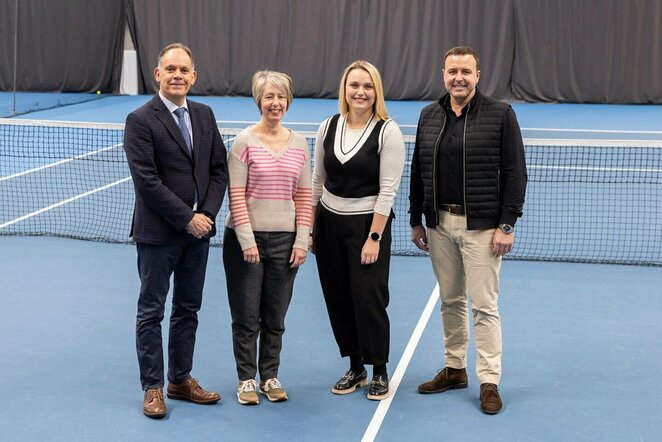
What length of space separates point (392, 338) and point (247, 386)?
4.52 ft

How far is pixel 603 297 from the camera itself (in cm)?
685

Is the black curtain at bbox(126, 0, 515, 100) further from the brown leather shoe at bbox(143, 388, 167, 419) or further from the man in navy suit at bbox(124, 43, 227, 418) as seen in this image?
the brown leather shoe at bbox(143, 388, 167, 419)

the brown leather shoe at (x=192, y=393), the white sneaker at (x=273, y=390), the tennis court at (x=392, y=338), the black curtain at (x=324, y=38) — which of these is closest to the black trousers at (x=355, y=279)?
the tennis court at (x=392, y=338)

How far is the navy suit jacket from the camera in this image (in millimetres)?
4473

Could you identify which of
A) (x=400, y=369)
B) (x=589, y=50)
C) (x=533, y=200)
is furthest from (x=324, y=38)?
(x=400, y=369)

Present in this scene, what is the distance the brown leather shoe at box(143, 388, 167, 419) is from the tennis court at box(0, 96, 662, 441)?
5 centimetres

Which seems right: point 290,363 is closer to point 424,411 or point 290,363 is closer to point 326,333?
point 326,333

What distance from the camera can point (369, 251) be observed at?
4770 millimetres

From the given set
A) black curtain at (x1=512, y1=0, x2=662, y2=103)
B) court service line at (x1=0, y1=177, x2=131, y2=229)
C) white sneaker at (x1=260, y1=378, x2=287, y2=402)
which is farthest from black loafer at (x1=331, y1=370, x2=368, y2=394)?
black curtain at (x1=512, y1=0, x2=662, y2=103)

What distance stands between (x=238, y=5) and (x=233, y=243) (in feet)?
56.5

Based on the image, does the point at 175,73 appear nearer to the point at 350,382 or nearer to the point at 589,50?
the point at 350,382

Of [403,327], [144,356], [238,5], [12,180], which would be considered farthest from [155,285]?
[238,5]

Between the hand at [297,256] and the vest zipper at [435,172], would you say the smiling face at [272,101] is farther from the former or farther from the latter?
the vest zipper at [435,172]

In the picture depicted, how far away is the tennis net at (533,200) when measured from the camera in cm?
843
